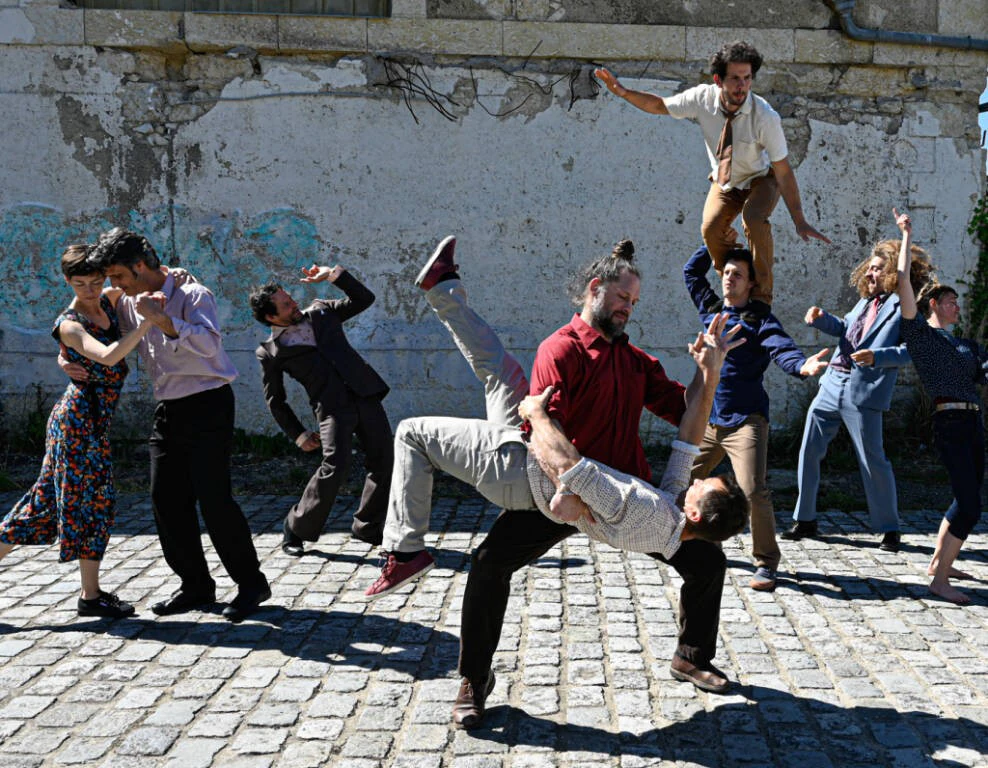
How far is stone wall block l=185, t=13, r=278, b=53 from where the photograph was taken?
9.45m

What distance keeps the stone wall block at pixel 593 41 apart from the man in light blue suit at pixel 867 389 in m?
4.02

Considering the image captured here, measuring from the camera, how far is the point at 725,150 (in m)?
5.57

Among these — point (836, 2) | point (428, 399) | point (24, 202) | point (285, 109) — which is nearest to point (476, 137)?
point (285, 109)

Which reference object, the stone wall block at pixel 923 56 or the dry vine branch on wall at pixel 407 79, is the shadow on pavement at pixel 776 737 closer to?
the dry vine branch on wall at pixel 407 79

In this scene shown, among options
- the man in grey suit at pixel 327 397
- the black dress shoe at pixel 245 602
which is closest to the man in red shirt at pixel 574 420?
the black dress shoe at pixel 245 602

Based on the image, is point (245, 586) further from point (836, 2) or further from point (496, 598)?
point (836, 2)

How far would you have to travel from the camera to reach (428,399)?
9.84 m

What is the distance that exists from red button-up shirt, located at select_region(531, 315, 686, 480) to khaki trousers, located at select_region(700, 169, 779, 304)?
6.77ft

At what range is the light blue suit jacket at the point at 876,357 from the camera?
6.11 meters

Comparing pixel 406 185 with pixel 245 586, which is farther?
Answer: pixel 406 185

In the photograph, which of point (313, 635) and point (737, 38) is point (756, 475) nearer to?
point (313, 635)

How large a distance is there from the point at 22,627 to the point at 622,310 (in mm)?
3505

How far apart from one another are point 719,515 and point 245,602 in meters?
Result: 2.69

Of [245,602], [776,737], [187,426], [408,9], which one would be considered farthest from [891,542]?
[408,9]
